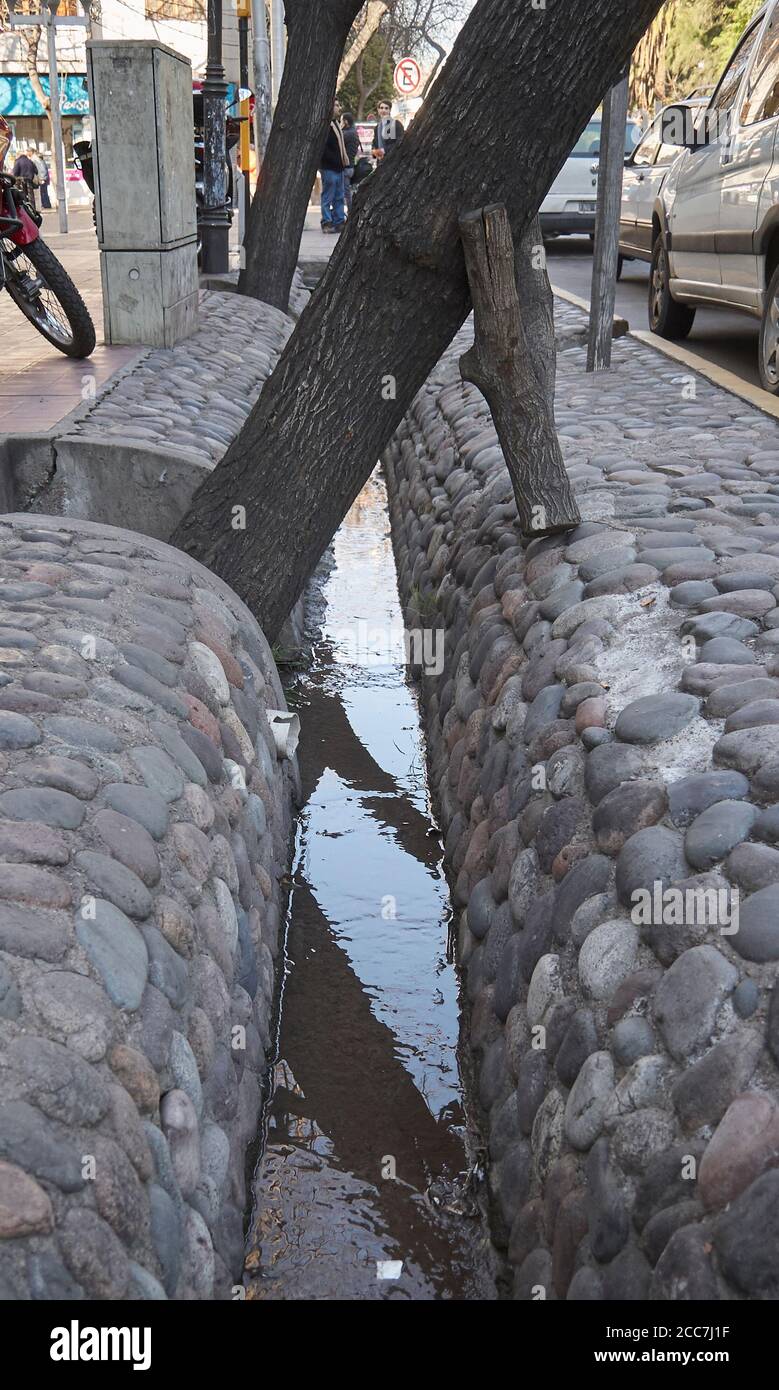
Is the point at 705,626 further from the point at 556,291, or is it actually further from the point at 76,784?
the point at 556,291

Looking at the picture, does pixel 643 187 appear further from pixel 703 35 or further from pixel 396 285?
pixel 703 35

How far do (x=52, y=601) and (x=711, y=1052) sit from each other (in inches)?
89.6

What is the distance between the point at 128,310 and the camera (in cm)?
888

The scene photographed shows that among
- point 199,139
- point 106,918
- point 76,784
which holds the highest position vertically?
point 199,139

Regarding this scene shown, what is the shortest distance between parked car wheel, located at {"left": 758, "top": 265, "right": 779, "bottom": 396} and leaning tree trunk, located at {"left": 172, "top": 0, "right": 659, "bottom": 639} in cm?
329

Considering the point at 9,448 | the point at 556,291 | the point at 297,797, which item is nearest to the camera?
the point at 297,797

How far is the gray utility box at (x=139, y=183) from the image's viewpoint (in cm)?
841

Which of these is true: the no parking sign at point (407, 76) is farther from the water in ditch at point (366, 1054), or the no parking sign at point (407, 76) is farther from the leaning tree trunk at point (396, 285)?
the leaning tree trunk at point (396, 285)

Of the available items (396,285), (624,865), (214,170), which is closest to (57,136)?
(214,170)

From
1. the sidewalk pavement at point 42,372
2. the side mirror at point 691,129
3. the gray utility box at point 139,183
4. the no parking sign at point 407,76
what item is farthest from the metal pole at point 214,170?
the no parking sign at point 407,76

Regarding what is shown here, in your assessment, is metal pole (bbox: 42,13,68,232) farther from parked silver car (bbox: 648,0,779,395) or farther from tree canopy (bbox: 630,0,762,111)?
tree canopy (bbox: 630,0,762,111)

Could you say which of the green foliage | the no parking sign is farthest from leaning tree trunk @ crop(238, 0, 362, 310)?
the green foliage

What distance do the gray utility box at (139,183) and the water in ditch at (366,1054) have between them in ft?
11.3
